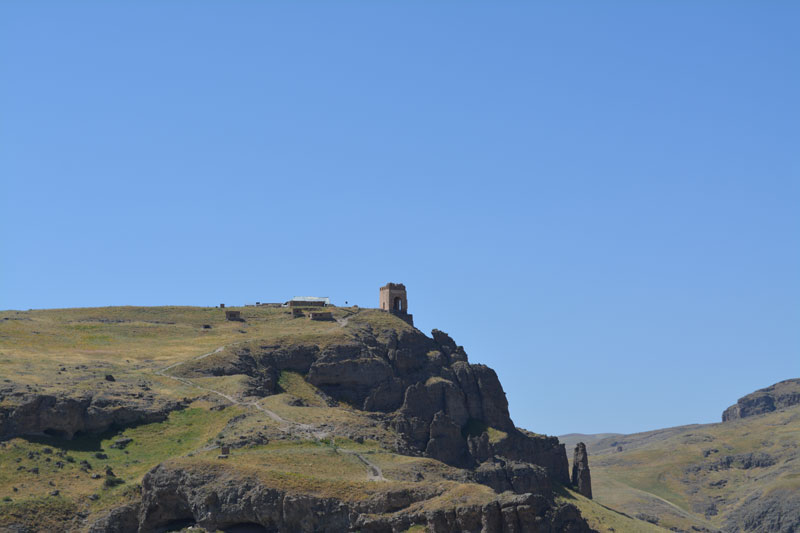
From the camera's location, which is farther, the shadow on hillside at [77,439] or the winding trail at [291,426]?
the shadow on hillside at [77,439]

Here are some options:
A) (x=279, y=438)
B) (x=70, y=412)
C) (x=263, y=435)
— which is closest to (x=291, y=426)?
(x=279, y=438)

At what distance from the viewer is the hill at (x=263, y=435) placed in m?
108

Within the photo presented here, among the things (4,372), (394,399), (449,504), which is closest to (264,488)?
(449,504)

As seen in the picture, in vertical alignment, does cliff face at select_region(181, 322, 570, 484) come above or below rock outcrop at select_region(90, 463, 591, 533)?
above

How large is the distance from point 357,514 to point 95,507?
Result: 28821 mm

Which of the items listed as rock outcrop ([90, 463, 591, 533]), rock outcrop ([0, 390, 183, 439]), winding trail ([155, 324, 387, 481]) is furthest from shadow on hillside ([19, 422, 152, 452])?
rock outcrop ([90, 463, 591, 533])

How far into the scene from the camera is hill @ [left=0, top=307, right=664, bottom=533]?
108m

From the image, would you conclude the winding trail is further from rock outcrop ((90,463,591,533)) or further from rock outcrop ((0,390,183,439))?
rock outcrop ((90,463,591,533))

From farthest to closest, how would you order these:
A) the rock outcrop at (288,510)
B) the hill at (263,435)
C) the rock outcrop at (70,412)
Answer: the rock outcrop at (70,412) → the hill at (263,435) → the rock outcrop at (288,510)

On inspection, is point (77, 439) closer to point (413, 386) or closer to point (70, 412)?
point (70, 412)

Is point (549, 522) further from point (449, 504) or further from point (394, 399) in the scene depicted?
point (394, 399)

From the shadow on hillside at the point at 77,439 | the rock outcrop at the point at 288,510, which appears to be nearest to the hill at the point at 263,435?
the rock outcrop at the point at 288,510

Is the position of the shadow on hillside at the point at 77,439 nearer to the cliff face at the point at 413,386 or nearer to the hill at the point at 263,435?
the hill at the point at 263,435

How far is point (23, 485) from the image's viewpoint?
4690 inches
